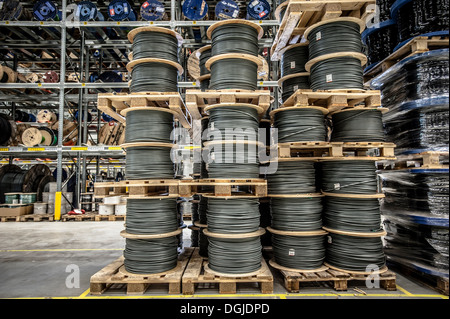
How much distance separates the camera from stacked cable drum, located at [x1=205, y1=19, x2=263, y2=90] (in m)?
3.99

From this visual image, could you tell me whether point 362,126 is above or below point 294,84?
below

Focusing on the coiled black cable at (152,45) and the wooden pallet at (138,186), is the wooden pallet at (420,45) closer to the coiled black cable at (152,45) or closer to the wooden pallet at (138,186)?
the coiled black cable at (152,45)

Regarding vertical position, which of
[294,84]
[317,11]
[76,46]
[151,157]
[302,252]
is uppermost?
[76,46]

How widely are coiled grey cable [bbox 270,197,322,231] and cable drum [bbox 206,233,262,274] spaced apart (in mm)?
570

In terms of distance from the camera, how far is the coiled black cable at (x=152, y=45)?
13.6 feet

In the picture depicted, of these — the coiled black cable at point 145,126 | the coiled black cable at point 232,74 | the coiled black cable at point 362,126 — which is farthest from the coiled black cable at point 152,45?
the coiled black cable at point 362,126

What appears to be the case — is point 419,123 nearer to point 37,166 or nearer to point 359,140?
point 359,140

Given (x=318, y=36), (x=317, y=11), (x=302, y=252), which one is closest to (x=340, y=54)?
(x=318, y=36)

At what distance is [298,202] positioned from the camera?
12.7 ft

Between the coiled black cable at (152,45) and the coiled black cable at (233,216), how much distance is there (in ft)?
7.99

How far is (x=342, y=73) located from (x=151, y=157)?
10.1 ft

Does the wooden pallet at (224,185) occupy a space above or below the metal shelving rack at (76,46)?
below

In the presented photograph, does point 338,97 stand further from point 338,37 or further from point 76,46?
point 76,46

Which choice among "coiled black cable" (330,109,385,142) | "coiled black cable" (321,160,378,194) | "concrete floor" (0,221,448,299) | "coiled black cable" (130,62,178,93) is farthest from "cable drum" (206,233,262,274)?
"coiled black cable" (130,62,178,93)
